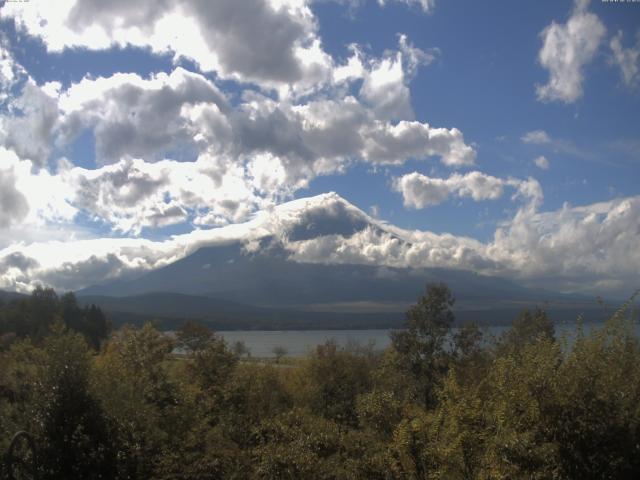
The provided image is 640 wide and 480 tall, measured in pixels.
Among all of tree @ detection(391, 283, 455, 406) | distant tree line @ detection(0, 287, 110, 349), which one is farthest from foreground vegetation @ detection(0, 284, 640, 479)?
distant tree line @ detection(0, 287, 110, 349)

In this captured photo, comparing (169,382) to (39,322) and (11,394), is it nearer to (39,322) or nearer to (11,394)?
(11,394)

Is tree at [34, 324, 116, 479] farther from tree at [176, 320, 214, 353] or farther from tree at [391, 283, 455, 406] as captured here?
tree at [176, 320, 214, 353]

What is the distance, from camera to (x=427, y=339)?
44.5 metres

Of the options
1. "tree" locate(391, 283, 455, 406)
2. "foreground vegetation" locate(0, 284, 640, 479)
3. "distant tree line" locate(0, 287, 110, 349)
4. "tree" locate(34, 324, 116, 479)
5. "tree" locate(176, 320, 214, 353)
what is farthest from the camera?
"distant tree line" locate(0, 287, 110, 349)

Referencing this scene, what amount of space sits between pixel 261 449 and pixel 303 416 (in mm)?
4710

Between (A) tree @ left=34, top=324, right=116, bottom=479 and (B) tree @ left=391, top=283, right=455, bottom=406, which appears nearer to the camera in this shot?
(A) tree @ left=34, top=324, right=116, bottom=479

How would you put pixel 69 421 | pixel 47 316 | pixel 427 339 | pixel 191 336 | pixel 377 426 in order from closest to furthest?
1. pixel 377 426
2. pixel 69 421
3. pixel 427 339
4. pixel 191 336
5. pixel 47 316

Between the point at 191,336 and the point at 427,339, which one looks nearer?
the point at 427,339

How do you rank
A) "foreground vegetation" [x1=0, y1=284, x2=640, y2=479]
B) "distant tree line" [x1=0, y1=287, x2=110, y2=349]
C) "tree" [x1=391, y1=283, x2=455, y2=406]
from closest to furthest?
1. "foreground vegetation" [x1=0, y1=284, x2=640, y2=479]
2. "tree" [x1=391, y1=283, x2=455, y2=406]
3. "distant tree line" [x1=0, y1=287, x2=110, y2=349]

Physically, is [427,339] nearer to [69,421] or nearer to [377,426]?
[377,426]

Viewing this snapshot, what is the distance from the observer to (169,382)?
33.9 metres

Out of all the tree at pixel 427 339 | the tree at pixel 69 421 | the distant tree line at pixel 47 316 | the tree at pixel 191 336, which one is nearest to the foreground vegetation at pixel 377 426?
the tree at pixel 69 421

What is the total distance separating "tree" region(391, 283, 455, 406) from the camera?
4309cm

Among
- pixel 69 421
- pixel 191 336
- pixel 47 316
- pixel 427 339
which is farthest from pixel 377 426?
pixel 47 316
